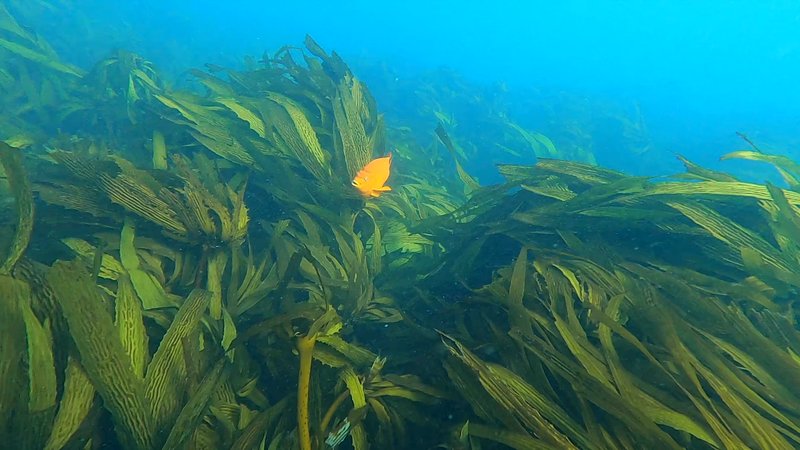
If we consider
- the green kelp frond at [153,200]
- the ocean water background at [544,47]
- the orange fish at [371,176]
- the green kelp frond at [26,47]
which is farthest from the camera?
the ocean water background at [544,47]

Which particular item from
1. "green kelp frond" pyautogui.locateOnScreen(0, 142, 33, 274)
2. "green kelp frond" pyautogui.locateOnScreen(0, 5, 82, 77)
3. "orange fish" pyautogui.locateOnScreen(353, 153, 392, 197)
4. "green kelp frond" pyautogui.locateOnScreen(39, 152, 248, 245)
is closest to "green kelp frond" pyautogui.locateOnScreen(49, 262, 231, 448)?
"green kelp frond" pyautogui.locateOnScreen(0, 142, 33, 274)

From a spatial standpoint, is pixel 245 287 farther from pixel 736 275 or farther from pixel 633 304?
pixel 736 275

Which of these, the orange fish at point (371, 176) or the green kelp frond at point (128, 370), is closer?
the green kelp frond at point (128, 370)

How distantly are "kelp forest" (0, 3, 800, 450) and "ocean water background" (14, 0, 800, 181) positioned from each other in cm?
472

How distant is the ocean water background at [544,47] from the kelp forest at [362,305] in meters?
4.72

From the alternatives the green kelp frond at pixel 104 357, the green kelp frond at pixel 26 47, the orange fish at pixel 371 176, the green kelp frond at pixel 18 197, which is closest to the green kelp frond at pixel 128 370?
the green kelp frond at pixel 104 357

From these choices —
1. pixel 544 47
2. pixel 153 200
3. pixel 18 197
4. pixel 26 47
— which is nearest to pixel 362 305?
pixel 153 200

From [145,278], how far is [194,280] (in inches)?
9.0

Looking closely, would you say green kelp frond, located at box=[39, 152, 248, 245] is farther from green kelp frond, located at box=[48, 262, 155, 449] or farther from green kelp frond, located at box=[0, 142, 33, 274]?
green kelp frond, located at box=[48, 262, 155, 449]

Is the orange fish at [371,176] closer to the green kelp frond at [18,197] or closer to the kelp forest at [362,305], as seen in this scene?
the kelp forest at [362,305]

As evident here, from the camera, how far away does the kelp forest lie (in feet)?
3.69

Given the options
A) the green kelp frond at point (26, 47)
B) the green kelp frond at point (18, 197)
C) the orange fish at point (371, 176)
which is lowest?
the green kelp frond at point (18, 197)

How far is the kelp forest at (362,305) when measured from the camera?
112 centimetres

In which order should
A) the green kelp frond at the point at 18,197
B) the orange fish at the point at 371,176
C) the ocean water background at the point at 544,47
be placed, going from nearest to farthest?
the green kelp frond at the point at 18,197 < the orange fish at the point at 371,176 < the ocean water background at the point at 544,47
